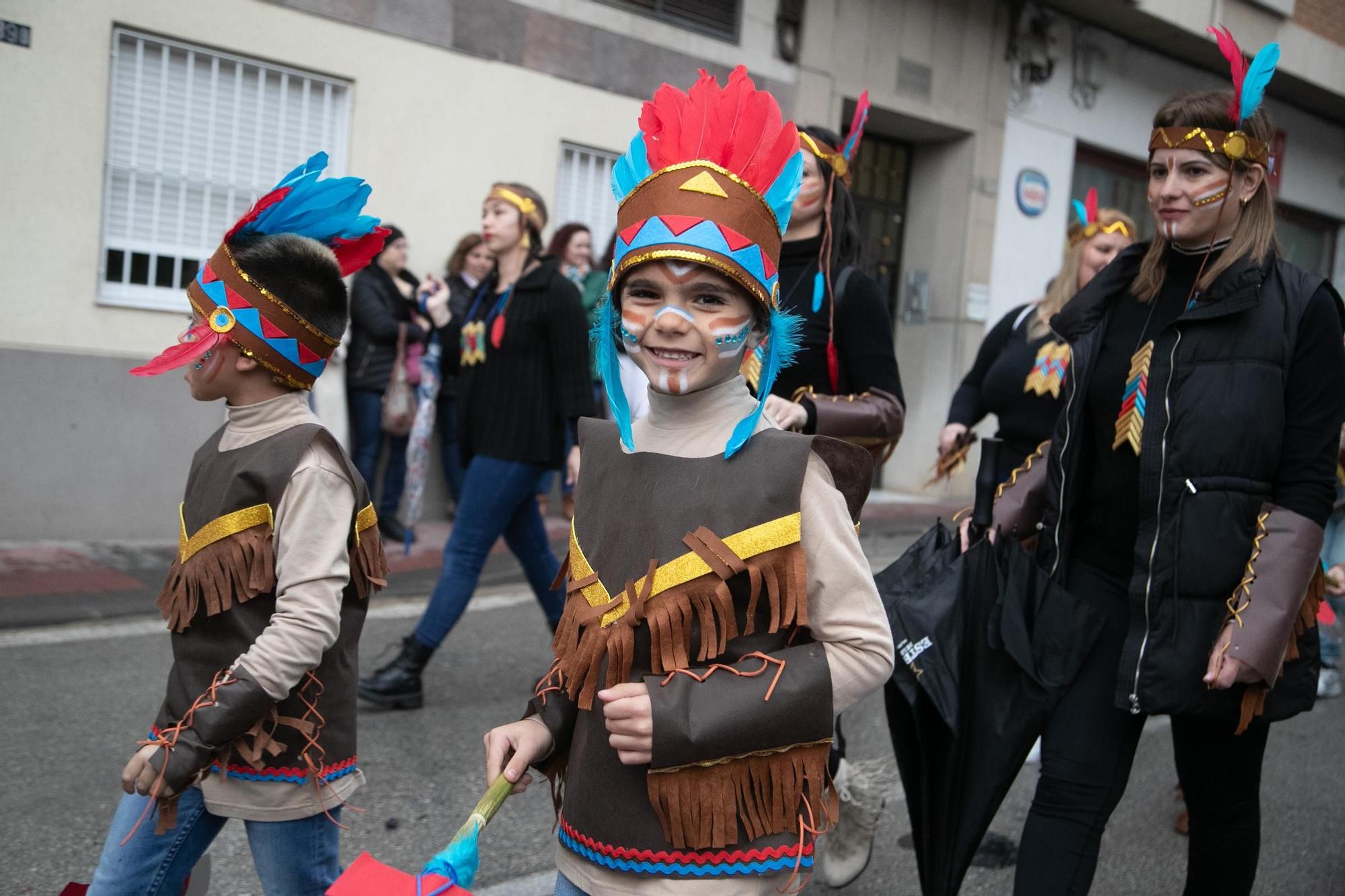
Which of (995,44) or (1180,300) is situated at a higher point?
(995,44)

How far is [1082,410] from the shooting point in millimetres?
2850

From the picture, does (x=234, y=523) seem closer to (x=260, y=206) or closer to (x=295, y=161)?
(x=260, y=206)

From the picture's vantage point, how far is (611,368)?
6.80 ft

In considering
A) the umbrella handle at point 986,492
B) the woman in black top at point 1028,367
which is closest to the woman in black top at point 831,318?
the umbrella handle at point 986,492

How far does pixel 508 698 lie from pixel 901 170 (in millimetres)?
9436

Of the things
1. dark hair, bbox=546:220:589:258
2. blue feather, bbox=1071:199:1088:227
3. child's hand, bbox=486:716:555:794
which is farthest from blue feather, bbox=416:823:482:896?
dark hair, bbox=546:220:589:258

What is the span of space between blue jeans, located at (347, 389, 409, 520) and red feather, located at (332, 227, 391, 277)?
5.62 m

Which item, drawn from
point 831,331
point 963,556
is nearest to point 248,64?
point 831,331

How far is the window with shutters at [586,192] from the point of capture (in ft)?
31.4

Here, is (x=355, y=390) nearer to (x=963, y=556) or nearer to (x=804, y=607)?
(x=963, y=556)

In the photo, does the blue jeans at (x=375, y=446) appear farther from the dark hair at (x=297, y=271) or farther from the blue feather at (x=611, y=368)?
the blue feather at (x=611, y=368)

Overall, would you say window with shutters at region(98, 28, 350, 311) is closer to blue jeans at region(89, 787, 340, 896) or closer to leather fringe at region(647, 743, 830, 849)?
blue jeans at region(89, 787, 340, 896)

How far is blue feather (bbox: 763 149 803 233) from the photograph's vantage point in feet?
6.41

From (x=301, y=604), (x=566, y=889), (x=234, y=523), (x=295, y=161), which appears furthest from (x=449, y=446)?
(x=566, y=889)
